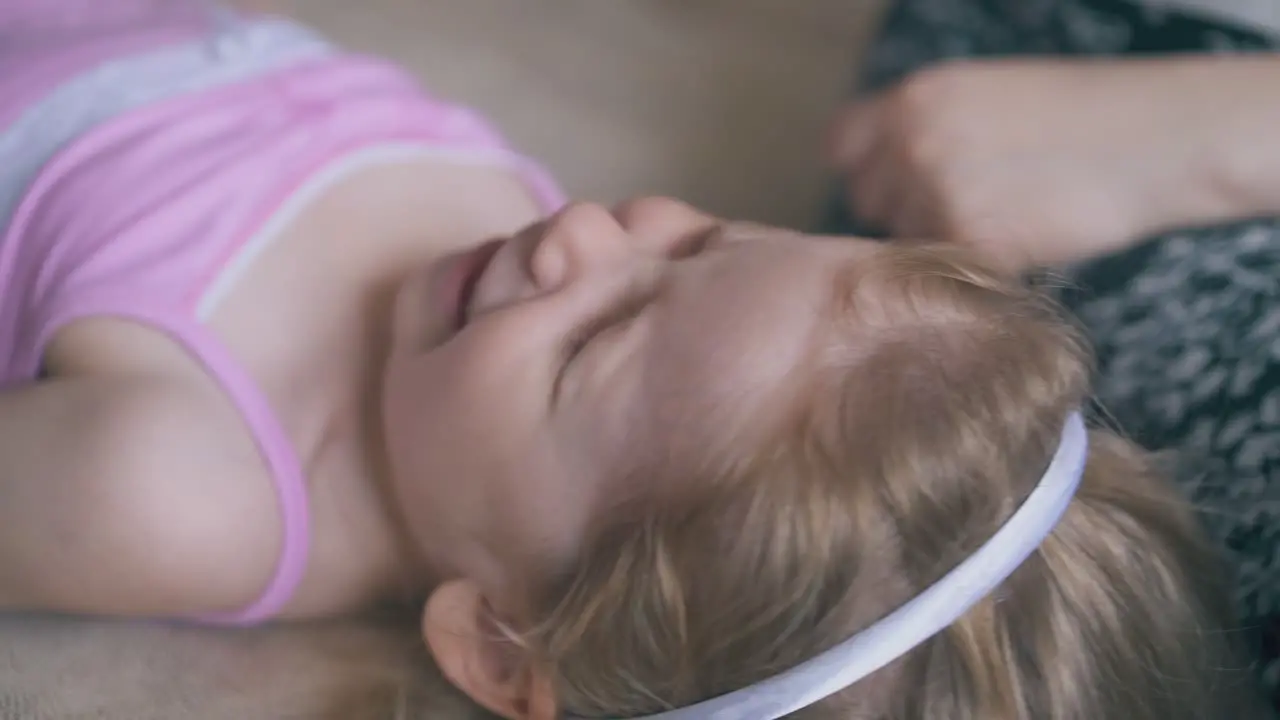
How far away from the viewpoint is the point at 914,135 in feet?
2.58

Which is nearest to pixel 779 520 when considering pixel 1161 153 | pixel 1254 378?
pixel 1254 378

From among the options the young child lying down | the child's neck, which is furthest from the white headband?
the child's neck

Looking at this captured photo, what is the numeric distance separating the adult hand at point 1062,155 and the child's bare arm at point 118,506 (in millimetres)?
461

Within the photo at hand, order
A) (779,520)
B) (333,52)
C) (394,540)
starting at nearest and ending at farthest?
(779,520) < (394,540) < (333,52)

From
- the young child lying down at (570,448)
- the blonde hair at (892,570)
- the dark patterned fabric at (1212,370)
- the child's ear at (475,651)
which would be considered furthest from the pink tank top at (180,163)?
the dark patterned fabric at (1212,370)

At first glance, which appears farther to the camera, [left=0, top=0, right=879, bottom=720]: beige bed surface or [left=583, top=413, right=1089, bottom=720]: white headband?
[left=0, top=0, right=879, bottom=720]: beige bed surface

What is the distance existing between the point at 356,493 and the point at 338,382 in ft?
0.24

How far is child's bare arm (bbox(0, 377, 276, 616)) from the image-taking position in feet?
1.94

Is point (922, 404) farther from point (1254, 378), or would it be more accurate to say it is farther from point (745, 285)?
point (1254, 378)

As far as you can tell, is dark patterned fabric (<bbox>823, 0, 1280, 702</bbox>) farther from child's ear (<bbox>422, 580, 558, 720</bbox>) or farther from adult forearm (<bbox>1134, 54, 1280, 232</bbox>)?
child's ear (<bbox>422, 580, 558, 720</bbox>)

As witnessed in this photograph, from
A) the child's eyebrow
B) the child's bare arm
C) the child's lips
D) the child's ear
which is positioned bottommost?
the child's ear

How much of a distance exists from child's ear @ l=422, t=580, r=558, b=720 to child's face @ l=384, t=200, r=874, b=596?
15 millimetres

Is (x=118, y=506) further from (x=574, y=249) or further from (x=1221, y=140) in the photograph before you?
(x=1221, y=140)

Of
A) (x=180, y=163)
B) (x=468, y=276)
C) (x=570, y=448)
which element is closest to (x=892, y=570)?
(x=570, y=448)
